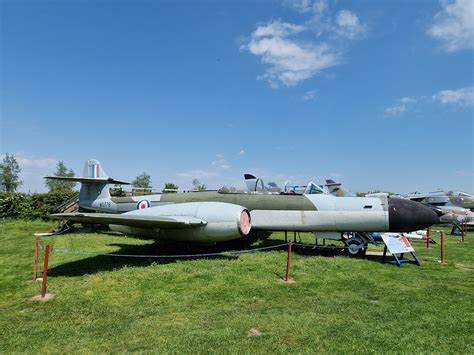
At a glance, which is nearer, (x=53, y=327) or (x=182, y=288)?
(x=53, y=327)

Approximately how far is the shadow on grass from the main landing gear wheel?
23 cm

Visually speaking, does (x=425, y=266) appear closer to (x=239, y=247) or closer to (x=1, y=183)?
(x=239, y=247)

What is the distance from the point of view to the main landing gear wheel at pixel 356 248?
9.53 metres

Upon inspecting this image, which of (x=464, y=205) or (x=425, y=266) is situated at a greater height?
(x=464, y=205)

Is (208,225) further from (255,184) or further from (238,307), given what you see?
(238,307)

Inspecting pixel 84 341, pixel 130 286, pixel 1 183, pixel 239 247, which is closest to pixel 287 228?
pixel 239 247

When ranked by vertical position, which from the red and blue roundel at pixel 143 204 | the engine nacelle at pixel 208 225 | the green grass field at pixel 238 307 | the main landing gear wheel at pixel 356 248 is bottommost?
the green grass field at pixel 238 307

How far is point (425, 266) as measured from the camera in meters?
8.55

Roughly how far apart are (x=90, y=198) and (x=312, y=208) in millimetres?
10715

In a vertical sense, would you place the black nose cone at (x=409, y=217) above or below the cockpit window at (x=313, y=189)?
below

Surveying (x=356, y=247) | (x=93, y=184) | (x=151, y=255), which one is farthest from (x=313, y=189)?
(x=93, y=184)

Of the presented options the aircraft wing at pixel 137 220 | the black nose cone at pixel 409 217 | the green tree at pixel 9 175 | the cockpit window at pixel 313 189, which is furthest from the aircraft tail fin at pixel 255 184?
the green tree at pixel 9 175

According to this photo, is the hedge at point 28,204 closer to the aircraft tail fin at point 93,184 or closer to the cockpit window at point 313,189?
the aircraft tail fin at point 93,184

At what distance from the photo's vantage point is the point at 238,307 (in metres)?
5.19
